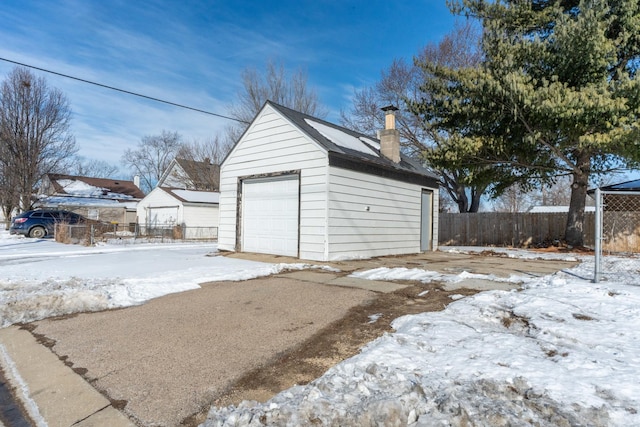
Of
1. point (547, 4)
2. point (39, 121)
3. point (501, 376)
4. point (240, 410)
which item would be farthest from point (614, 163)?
point (39, 121)

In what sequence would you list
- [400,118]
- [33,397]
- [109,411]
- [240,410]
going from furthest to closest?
[400,118]
[33,397]
[109,411]
[240,410]

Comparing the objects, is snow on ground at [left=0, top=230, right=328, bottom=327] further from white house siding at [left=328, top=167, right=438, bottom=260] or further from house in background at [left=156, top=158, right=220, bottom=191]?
house in background at [left=156, top=158, right=220, bottom=191]

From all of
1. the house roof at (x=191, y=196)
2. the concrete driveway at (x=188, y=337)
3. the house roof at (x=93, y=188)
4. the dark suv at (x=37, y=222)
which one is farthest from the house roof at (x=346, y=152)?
the house roof at (x=93, y=188)

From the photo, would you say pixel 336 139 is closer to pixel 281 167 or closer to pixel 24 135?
pixel 281 167

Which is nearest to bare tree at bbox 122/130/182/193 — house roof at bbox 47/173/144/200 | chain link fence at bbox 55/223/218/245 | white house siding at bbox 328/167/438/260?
house roof at bbox 47/173/144/200

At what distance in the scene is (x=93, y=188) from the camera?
A: 102 ft

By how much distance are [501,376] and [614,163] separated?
14.0 metres

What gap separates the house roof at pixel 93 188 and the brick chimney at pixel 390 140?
26.4 metres

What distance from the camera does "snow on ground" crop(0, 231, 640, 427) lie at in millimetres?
1970

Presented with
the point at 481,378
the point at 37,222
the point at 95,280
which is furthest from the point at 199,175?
the point at 481,378

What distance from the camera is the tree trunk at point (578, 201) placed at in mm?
12234

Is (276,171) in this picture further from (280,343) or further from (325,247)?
(280,343)

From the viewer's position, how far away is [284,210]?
32.0ft

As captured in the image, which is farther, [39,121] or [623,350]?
[39,121]
